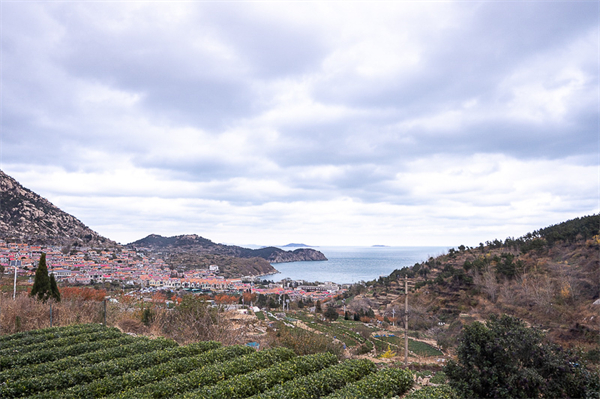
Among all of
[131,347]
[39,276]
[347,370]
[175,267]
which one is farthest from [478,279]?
[175,267]

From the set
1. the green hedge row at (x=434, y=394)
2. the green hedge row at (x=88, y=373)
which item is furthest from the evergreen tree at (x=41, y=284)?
the green hedge row at (x=434, y=394)

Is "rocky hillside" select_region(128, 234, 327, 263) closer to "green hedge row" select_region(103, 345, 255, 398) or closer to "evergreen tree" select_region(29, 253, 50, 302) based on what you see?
"evergreen tree" select_region(29, 253, 50, 302)

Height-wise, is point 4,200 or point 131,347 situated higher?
point 4,200

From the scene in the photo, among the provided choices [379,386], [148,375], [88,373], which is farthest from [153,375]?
[379,386]

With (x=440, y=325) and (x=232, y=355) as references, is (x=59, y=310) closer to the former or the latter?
(x=232, y=355)

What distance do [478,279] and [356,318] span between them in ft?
52.7

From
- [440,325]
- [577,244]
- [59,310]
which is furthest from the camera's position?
[577,244]

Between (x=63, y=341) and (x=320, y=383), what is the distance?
8553mm


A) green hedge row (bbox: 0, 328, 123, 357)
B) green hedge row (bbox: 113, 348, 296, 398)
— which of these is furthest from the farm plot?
green hedge row (bbox: 0, 328, 123, 357)

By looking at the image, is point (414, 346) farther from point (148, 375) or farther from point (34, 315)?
point (34, 315)

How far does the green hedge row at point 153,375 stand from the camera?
591 cm

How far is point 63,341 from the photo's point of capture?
9180 mm

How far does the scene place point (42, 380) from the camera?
20.7 ft

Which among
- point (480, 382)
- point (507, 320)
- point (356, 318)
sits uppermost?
point (507, 320)
